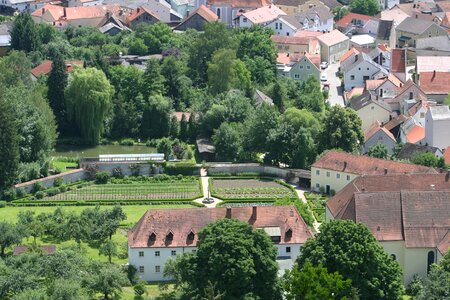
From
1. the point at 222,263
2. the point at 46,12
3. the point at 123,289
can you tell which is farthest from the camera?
the point at 46,12

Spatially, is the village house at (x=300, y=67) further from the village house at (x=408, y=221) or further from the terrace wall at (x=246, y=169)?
the village house at (x=408, y=221)

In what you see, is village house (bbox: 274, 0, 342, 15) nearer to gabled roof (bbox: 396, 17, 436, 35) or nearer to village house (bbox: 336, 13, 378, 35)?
village house (bbox: 336, 13, 378, 35)

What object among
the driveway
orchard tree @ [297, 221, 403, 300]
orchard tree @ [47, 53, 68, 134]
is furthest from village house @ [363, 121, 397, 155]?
orchard tree @ [297, 221, 403, 300]

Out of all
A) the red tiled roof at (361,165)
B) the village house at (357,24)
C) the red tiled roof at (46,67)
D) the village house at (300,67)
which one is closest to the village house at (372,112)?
the red tiled roof at (361,165)

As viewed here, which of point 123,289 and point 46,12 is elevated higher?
point 46,12

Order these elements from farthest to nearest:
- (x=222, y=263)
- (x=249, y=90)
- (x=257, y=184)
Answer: (x=249, y=90)
(x=257, y=184)
(x=222, y=263)

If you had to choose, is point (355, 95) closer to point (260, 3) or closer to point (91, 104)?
point (91, 104)

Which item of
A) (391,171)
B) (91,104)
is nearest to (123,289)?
(391,171)
